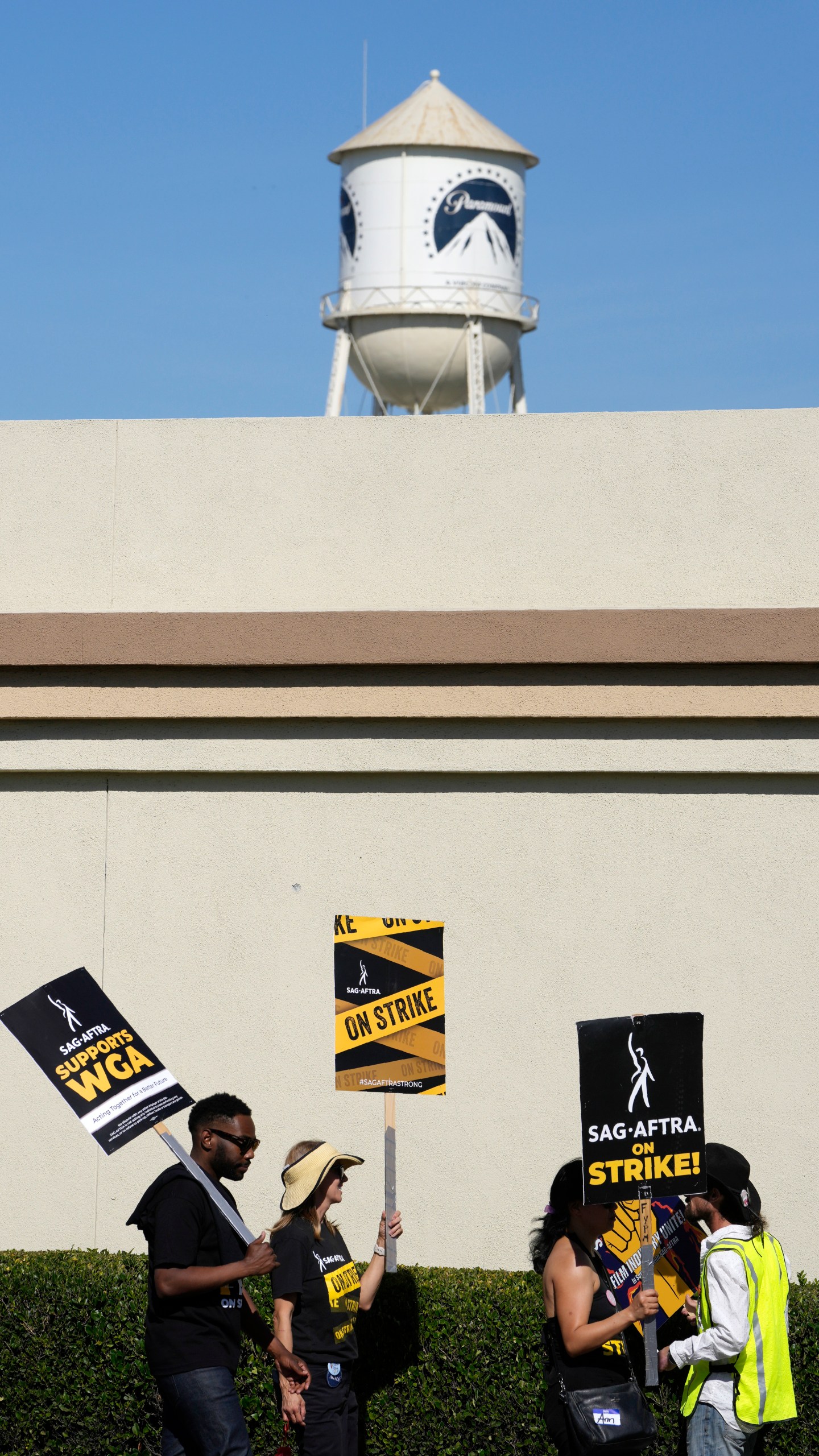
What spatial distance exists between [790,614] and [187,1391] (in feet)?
17.2

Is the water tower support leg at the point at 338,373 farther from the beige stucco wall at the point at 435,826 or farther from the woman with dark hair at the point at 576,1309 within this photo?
the woman with dark hair at the point at 576,1309

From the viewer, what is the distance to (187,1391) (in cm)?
572

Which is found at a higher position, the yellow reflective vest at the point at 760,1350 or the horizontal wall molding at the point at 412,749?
the horizontal wall molding at the point at 412,749

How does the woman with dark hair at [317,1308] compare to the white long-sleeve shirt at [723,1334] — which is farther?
the woman with dark hair at [317,1308]

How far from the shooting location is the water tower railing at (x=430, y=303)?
20.1 metres

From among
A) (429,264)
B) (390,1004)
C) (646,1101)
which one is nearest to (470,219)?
(429,264)

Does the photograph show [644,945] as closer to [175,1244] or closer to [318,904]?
[318,904]

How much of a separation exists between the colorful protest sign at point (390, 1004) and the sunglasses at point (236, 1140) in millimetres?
1192

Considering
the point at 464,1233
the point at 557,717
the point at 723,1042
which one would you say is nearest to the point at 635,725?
the point at 557,717

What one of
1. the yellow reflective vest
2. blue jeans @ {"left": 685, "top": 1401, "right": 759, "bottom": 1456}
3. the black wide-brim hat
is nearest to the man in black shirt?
blue jeans @ {"left": 685, "top": 1401, "right": 759, "bottom": 1456}

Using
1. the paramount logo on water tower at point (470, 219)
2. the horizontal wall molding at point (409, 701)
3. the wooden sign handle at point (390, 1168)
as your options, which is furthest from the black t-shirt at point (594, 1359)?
the paramount logo on water tower at point (470, 219)

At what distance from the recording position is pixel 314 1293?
6.12 m

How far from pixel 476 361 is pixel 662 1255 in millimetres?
15069

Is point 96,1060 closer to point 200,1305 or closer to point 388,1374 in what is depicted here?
point 200,1305
